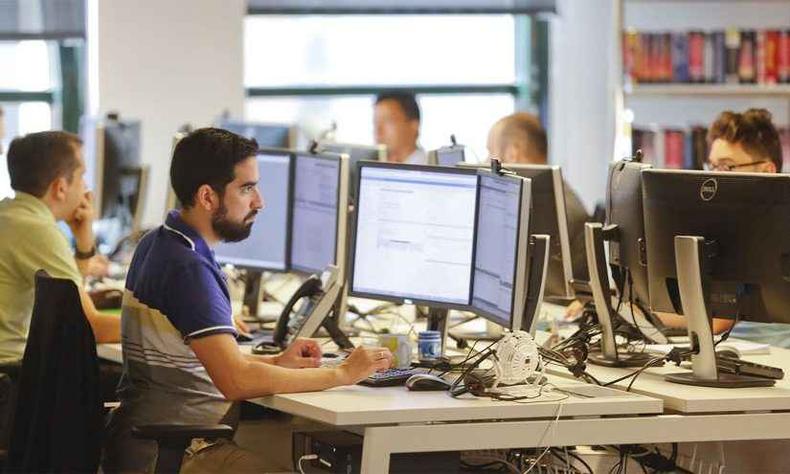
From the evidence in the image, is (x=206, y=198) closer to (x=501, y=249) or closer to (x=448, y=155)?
(x=501, y=249)

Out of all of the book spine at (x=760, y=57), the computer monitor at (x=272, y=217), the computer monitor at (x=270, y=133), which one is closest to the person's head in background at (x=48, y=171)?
the computer monitor at (x=272, y=217)

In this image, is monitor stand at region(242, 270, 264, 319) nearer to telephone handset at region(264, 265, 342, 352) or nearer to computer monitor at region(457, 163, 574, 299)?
telephone handset at region(264, 265, 342, 352)

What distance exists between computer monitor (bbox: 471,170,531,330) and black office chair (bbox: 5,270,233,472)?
3.15ft

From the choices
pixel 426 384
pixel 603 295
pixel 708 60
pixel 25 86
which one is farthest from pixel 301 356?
pixel 25 86

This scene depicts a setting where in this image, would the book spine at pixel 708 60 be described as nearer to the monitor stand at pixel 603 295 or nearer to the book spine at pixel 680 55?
the book spine at pixel 680 55

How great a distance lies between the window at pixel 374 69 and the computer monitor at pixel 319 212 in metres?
3.10

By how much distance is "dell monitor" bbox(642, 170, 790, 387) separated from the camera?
3318 mm

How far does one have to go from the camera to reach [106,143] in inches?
240

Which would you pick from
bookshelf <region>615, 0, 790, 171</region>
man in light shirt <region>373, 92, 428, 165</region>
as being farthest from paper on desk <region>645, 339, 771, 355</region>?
bookshelf <region>615, 0, 790, 171</region>

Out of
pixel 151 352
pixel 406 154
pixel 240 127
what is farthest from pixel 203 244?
pixel 406 154

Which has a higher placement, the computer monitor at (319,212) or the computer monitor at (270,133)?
the computer monitor at (270,133)

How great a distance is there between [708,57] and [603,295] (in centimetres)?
360

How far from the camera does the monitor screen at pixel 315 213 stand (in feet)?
13.9

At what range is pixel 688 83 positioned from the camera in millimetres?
6969
